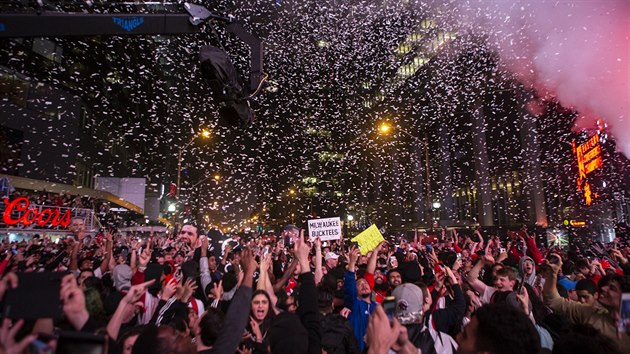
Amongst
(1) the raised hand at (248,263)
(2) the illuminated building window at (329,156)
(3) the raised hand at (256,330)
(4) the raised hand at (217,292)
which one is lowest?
(3) the raised hand at (256,330)

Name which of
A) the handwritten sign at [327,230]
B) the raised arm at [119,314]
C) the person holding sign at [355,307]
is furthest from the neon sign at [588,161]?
the raised arm at [119,314]

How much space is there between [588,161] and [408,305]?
89.1 feet

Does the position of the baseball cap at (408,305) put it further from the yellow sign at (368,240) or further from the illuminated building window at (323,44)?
the illuminated building window at (323,44)

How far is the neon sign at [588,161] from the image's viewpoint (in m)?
23.0

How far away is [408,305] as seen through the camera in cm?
309

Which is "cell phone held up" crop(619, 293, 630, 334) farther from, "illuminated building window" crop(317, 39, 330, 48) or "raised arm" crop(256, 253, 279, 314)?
"illuminated building window" crop(317, 39, 330, 48)

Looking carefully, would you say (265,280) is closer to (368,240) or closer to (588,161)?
(368,240)

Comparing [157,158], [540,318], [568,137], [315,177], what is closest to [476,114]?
[568,137]

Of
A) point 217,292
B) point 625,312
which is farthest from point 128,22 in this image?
point 625,312

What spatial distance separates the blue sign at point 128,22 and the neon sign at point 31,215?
12.3 metres

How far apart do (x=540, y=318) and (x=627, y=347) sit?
6.14 feet

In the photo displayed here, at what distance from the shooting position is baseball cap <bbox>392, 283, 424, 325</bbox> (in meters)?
3.09

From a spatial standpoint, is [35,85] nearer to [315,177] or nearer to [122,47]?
[122,47]

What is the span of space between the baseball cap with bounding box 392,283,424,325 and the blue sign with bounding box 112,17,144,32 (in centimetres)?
589
